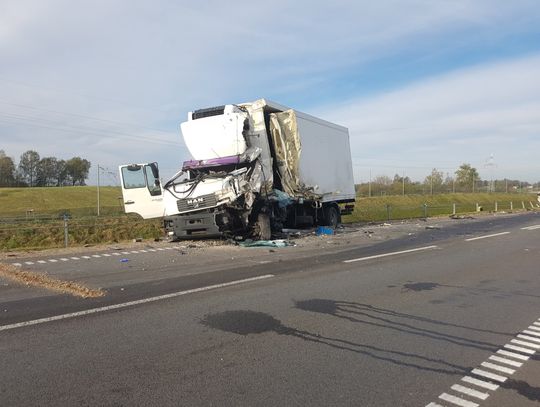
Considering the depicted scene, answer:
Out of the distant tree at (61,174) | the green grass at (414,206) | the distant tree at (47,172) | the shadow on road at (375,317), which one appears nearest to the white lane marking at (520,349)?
the shadow on road at (375,317)

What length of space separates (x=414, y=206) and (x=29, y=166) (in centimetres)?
7908

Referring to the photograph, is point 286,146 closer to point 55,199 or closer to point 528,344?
point 528,344

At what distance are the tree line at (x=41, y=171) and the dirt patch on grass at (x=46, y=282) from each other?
84.5 m

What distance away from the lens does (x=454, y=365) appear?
13.6 feet

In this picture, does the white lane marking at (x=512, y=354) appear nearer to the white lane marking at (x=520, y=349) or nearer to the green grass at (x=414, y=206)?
the white lane marking at (x=520, y=349)

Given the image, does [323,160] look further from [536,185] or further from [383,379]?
[536,185]

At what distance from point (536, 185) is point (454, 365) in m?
104

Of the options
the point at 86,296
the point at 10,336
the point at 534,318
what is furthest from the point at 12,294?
the point at 534,318

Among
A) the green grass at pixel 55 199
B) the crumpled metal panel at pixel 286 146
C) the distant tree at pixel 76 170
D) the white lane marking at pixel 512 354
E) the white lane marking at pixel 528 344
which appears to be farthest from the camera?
the distant tree at pixel 76 170

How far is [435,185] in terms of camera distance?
190 feet

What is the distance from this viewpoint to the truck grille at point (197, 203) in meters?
13.2

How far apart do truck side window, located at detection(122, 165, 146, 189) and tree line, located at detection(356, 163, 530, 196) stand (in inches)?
1364

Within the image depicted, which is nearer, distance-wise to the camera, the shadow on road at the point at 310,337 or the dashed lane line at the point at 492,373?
the dashed lane line at the point at 492,373

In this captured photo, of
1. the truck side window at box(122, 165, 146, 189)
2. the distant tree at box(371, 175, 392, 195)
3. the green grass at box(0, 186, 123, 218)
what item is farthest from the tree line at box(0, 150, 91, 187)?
the truck side window at box(122, 165, 146, 189)
